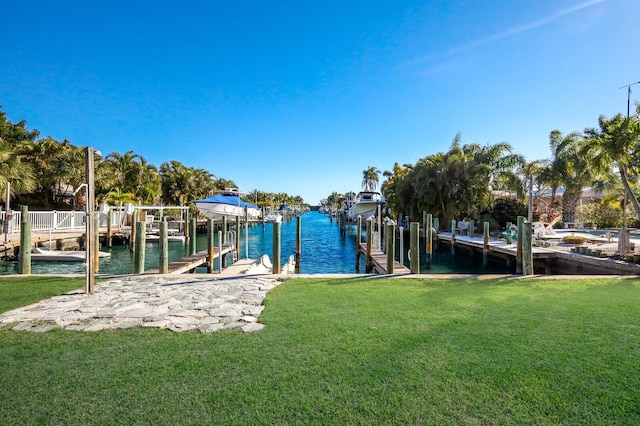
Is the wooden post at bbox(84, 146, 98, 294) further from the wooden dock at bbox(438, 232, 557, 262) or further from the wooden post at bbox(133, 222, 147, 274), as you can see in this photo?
the wooden dock at bbox(438, 232, 557, 262)

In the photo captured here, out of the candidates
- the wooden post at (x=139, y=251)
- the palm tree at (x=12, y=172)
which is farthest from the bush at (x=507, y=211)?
the palm tree at (x=12, y=172)

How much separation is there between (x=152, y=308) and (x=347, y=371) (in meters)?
3.79

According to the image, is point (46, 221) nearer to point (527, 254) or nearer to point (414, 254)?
point (414, 254)

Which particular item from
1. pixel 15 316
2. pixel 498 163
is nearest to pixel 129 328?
pixel 15 316

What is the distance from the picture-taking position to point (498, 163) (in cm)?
2955

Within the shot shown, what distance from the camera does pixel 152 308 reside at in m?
5.59

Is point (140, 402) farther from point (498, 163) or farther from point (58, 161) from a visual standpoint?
point (58, 161)

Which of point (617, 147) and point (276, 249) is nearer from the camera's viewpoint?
point (276, 249)

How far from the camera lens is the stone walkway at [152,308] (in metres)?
4.74

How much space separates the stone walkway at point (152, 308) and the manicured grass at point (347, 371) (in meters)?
0.36

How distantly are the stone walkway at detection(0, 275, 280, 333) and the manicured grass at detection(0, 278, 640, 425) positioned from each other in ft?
1.17

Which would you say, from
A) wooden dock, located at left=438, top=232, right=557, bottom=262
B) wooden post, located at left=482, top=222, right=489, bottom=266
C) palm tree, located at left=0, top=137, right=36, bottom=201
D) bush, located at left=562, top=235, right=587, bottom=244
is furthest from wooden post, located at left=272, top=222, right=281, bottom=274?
palm tree, located at left=0, top=137, right=36, bottom=201

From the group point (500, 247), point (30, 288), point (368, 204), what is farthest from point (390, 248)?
point (368, 204)

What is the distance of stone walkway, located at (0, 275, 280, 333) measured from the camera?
4.74 m
